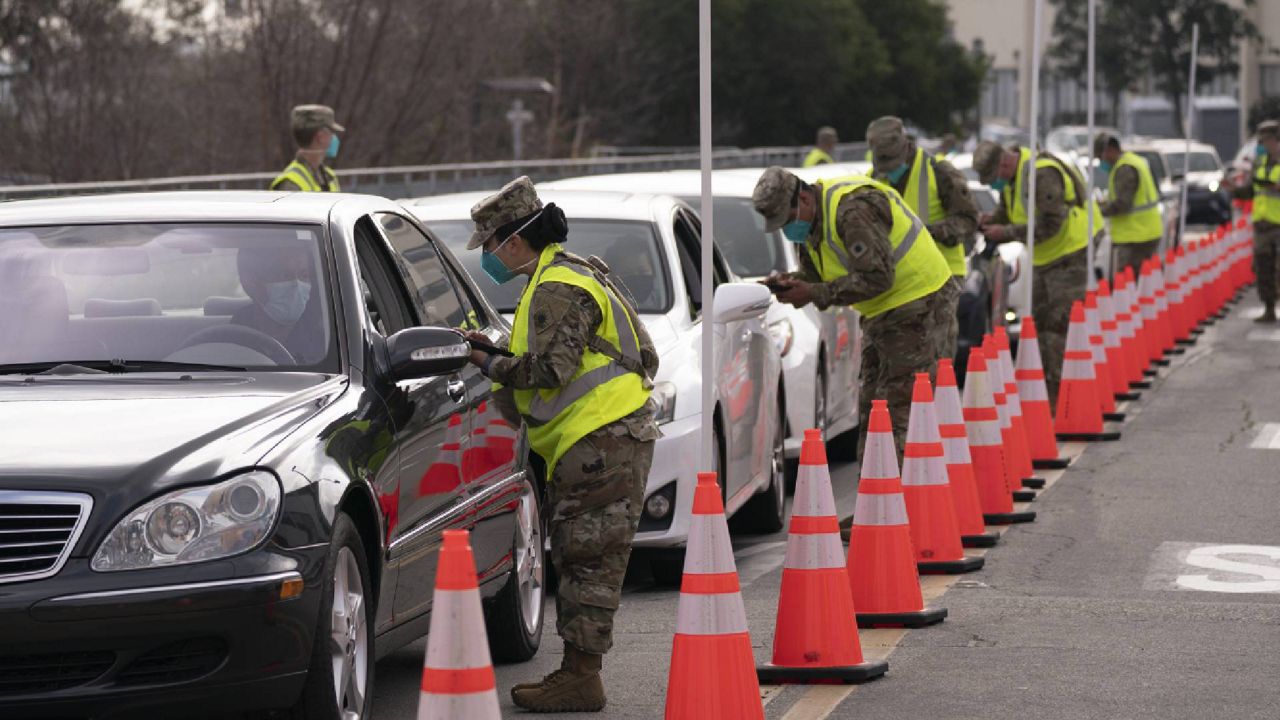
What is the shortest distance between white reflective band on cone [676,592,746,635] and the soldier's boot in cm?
59

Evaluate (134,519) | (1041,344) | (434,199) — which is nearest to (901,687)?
(134,519)

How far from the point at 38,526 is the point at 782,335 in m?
7.00

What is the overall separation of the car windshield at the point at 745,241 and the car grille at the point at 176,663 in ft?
24.9

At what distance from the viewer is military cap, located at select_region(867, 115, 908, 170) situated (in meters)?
12.7

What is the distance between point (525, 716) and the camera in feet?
22.8

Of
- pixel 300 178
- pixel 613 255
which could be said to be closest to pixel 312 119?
pixel 300 178

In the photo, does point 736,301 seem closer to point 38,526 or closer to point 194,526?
point 194,526

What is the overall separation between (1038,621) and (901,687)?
134 cm

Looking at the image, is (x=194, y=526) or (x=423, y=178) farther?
(x=423, y=178)

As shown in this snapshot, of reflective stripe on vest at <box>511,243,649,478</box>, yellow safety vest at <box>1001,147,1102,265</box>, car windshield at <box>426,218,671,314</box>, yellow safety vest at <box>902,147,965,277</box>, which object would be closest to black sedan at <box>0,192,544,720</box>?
reflective stripe on vest at <box>511,243,649,478</box>

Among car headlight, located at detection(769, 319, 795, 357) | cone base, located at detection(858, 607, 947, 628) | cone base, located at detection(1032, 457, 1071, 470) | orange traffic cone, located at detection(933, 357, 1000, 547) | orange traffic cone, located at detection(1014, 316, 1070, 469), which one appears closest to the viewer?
cone base, located at detection(858, 607, 947, 628)

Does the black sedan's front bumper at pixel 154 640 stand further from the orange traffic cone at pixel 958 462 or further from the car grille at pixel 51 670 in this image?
the orange traffic cone at pixel 958 462

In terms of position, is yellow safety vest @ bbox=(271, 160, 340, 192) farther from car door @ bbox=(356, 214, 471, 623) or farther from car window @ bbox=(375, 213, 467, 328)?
car door @ bbox=(356, 214, 471, 623)

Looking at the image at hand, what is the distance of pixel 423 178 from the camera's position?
31266 mm
